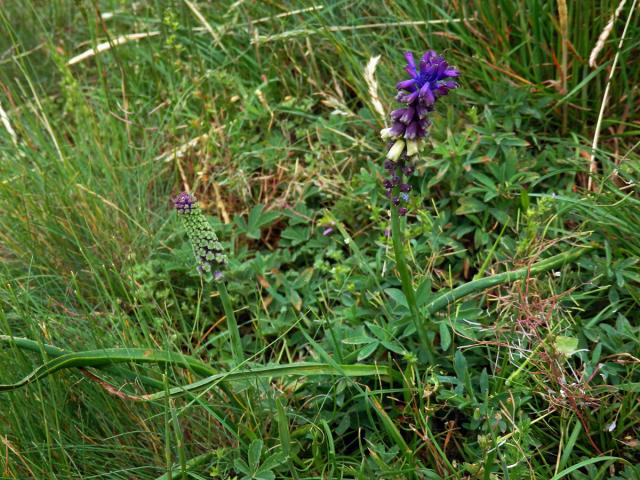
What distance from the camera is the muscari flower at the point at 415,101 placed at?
1.74 meters

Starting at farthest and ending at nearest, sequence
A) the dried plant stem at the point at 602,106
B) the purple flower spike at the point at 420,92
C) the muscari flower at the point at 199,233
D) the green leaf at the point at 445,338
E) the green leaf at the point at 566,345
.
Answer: the dried plant stem at the point at 602,106
the green leaf at the point at 445,338
the green leaf at the point at 566,345
the muscari flower at the point at 199,233
the purple flower spike at the point at 420,92

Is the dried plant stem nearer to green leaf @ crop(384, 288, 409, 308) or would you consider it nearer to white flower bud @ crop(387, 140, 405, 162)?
green leaf @ crop(384, 288, 409, 308)

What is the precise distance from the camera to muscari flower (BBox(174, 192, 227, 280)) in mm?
1858

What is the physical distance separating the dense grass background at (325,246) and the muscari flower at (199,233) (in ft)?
0.77

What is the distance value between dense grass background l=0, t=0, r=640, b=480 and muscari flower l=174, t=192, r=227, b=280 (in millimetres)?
233

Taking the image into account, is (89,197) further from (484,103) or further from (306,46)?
(484,103)

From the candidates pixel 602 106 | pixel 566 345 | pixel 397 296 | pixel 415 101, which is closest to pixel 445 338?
pixel 397 296

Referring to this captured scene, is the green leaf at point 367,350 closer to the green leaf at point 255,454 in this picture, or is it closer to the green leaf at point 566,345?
the green leaf at point 255,454

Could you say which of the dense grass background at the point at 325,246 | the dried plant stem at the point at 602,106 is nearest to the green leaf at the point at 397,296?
the dense grass background at the point at 325,246

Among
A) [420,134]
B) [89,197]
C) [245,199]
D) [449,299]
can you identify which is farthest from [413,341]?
[89,197]

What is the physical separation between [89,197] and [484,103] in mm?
1566

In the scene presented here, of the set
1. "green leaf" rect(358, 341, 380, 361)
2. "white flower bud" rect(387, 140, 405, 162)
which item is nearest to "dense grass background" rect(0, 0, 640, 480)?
"green leaf" rect(358, 341, 380, 361)

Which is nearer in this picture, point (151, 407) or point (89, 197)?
point (151, 407)

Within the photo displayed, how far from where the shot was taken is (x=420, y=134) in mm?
1792
